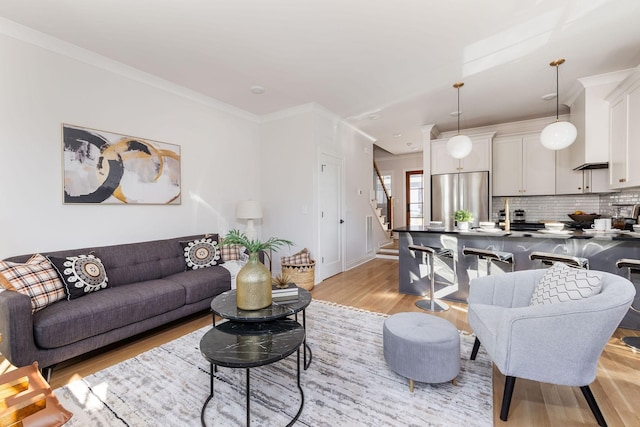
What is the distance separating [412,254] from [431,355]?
2168 mm

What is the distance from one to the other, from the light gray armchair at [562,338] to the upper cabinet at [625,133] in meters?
2.27

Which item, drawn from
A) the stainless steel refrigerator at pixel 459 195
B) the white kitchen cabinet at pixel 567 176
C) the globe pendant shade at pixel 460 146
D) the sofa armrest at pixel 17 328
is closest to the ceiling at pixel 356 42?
the globe pendant shade at pixel 460 146

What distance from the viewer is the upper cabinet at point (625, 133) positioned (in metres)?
2.93

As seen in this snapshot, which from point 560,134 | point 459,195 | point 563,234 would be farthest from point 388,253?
point 560,134

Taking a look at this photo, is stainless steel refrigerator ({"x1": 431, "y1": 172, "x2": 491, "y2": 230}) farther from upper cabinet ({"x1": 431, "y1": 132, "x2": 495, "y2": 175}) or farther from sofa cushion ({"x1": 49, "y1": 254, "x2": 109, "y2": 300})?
sofa cushion ({"x1": 49, "y1": 254, "x2": 109, "y2": 300})

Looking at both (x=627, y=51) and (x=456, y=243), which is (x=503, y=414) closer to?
(x=456, y=243)

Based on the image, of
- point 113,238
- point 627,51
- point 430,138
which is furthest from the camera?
point 430,138

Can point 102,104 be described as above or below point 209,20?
below

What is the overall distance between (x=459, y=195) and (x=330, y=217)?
8.03 feet

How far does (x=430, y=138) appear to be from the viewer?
18.2ft

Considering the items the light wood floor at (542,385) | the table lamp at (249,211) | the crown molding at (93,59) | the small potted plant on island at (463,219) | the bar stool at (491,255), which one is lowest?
the light wood floor at (542,385)

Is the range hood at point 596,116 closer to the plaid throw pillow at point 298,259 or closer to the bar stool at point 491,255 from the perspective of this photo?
the bar stool at point 491,255

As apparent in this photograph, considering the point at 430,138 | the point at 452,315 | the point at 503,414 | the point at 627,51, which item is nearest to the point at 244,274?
the point at 503,414

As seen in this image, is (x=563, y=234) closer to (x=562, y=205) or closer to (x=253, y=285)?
(x=562, y=205)
